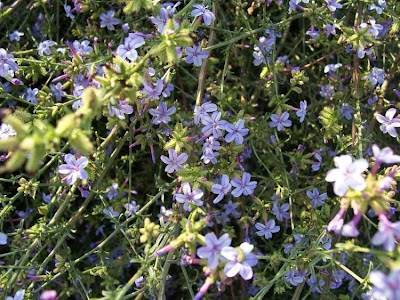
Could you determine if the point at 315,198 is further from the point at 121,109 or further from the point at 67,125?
the point at 67,125

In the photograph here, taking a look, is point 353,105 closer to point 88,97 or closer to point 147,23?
point 147,23

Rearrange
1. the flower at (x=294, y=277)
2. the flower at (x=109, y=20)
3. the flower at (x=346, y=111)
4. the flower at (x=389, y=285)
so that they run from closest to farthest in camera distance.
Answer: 1. the flower at (x=389, y=285)
2. the flower at (x=294, y=277)
3. the flower at (x=346, y=111)
4. the flower at (x=109, y=20)

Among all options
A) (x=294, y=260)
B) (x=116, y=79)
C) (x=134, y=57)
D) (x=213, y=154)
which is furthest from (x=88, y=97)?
(x=294, y=260)

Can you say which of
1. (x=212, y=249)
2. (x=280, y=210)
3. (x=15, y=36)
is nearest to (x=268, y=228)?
(x=280, y=210)

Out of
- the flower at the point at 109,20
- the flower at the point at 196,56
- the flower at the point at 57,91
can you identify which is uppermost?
the flower at the point at 109,20

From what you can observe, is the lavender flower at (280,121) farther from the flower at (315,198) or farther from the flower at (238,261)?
the flower at (238,261)

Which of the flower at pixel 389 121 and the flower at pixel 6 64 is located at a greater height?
the flower at pixel 6 64

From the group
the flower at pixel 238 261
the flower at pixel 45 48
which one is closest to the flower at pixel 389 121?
the flower at pixel 238 261
